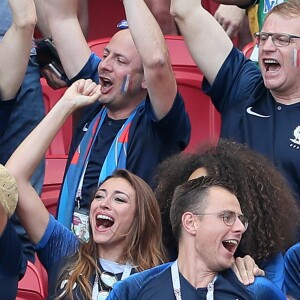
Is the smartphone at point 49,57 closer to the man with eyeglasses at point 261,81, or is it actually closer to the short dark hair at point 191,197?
the man with eyeglasses at point 261,81

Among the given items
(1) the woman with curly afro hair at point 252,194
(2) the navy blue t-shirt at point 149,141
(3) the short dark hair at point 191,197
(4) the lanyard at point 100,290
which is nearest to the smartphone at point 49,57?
(2) the navy blue t-shirt at point 149,141

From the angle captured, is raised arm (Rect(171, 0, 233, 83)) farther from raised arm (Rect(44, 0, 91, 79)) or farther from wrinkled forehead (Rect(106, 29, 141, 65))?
raised arm (Rect(44, 0, 91, 79))

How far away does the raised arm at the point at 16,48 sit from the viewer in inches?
192

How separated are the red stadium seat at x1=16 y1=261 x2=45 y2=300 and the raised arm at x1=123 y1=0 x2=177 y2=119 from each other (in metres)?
0.83

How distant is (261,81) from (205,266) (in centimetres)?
124

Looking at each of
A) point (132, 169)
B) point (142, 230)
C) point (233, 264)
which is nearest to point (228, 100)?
point (132, 169)

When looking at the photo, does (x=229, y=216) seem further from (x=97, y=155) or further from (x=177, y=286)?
(x=97, y=155)

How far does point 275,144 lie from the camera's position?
4664mm

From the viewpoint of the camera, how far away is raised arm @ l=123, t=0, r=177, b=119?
474 centimetres

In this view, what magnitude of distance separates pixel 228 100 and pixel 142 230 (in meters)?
0.80

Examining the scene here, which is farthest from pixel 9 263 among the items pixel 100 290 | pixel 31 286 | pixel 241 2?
pixel 241 2

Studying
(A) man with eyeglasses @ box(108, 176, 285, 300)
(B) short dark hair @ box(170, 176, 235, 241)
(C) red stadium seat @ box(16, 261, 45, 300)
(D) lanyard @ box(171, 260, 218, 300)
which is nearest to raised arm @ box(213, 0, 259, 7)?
(C) red stadium seat @ box(16, 261, 45, 300)

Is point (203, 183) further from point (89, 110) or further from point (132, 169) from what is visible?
point (89, 110)

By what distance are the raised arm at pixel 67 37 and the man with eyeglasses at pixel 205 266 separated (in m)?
1.53
